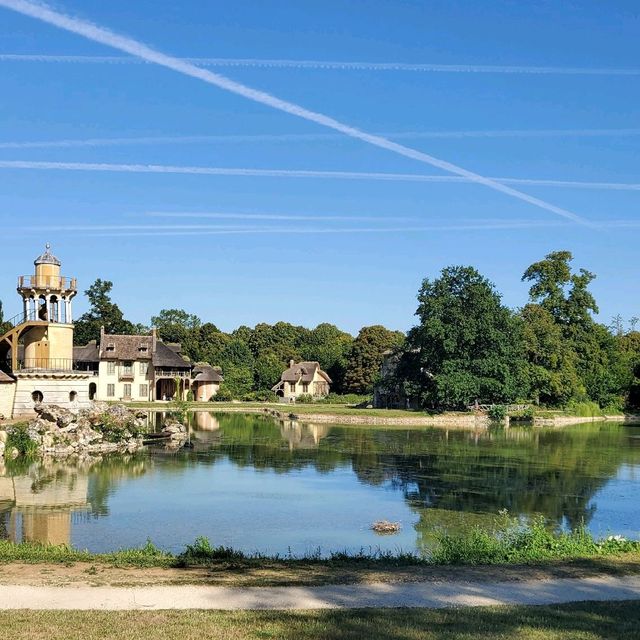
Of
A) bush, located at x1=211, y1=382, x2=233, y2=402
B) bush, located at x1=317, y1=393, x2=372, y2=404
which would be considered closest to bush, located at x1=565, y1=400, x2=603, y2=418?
bush, located at x1=317, y1=393, x2=372, y2=404

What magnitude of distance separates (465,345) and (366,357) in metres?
24.9

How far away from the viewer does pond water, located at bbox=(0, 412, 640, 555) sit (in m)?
20.6

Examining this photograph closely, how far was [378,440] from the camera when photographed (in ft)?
151

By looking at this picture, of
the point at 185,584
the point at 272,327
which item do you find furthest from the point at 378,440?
the point at 272,327

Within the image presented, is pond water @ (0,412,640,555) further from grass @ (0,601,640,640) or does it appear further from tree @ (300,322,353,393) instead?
tree @ (300,322,353,393)

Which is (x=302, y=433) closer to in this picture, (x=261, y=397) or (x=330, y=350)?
(x=261, y=397)

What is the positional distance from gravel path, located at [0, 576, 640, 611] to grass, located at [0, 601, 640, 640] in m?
0.47

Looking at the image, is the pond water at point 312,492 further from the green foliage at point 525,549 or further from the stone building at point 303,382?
the stone building at point 303,382

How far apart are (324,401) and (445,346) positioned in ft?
68.4

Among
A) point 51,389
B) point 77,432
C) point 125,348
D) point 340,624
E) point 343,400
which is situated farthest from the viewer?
point 343,400

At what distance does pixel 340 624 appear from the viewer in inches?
381

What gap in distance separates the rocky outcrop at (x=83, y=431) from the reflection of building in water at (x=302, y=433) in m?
8.86

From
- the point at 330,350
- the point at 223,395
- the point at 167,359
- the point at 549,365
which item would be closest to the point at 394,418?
the point at 549,365

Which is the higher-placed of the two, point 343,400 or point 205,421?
point 343,400
